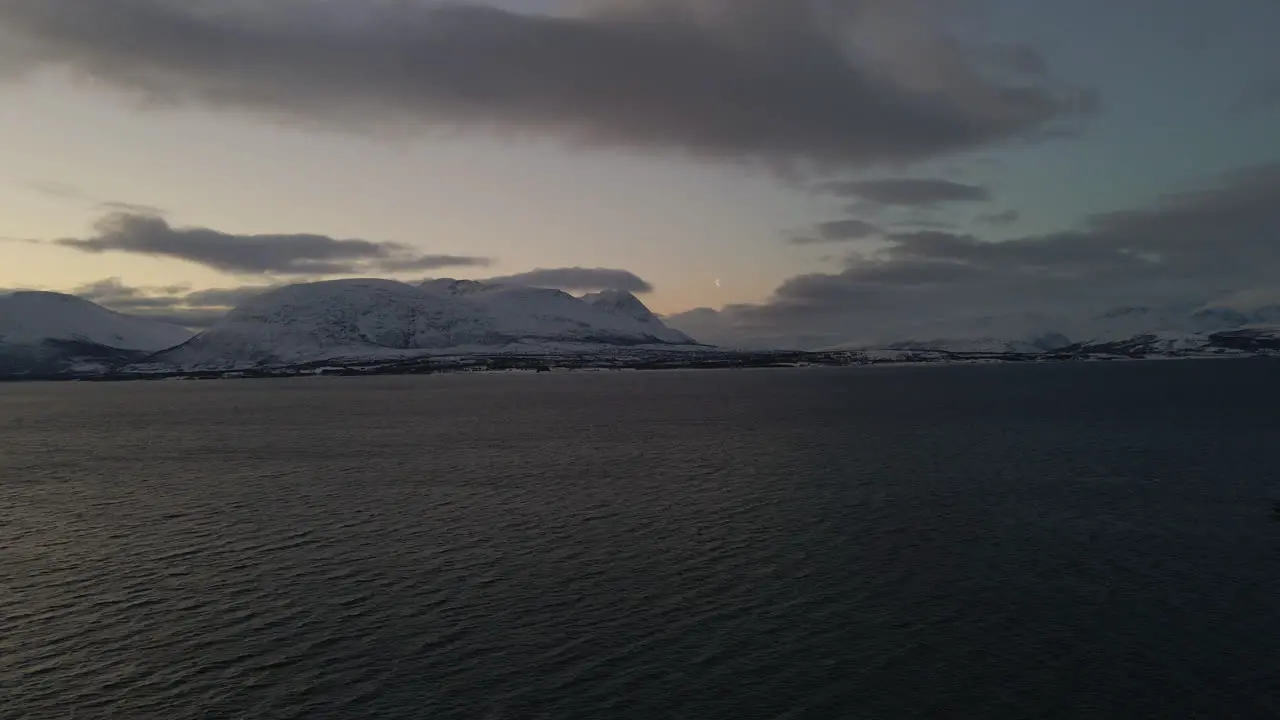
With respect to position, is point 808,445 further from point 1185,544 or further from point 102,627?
point 102,627

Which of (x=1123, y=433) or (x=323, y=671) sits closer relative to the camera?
(x=323, y=671)

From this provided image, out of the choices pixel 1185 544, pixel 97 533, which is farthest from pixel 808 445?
pixel 97 533

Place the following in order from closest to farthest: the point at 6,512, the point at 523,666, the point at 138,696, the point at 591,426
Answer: the point at 138,696 < the point at 523,666 < the point at 6,512 < the point at 591,426

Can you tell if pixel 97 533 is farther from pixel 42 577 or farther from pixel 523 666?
pixel 523 666

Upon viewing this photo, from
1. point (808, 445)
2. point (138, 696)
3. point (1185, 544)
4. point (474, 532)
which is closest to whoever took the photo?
point (138, 696)

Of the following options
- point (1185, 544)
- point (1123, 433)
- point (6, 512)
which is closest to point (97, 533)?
point (6, 512)

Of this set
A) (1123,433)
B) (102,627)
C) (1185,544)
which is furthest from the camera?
(1123,433)
